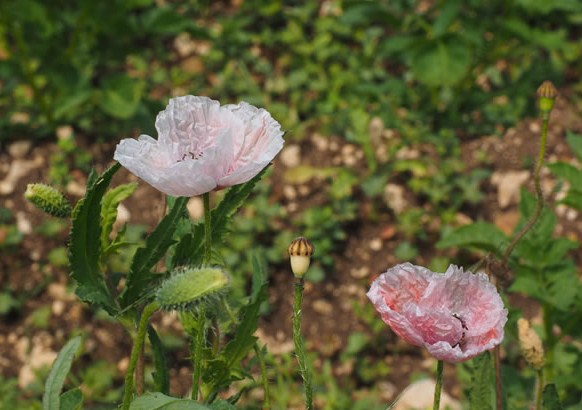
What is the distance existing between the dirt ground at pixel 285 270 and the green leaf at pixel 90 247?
1.24m

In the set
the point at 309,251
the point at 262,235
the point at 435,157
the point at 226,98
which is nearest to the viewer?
the point at 309,251

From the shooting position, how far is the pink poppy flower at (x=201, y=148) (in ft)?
4.12

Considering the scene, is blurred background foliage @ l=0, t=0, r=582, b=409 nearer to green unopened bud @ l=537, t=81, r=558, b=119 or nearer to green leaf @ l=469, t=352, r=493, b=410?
green leaf @ l=469, t=352, r=493, b=410

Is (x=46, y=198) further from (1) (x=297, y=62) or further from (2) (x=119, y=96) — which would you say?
(1) (x=297, y=62)

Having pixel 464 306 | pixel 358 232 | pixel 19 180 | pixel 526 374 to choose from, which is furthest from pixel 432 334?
pixel 19 180

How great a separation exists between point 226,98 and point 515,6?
3.90 feet

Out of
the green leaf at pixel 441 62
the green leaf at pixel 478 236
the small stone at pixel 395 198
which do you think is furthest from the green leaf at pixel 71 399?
the green leaf at pixel 441 62

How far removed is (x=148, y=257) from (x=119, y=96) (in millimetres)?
2074

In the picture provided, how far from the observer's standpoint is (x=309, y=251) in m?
1.29

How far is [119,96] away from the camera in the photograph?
339 centimetres

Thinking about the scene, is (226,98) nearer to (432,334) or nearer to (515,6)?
(515,6)

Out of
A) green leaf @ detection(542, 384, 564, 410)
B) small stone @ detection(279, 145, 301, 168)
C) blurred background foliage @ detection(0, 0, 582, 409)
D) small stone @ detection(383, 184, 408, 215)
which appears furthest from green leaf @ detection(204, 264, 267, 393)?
small stone @ detection(279, 145, 301, 168)

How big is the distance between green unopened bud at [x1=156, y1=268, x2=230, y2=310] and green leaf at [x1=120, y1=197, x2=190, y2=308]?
197 mm

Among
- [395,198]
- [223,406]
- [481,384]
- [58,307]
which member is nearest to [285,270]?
[395,198]
